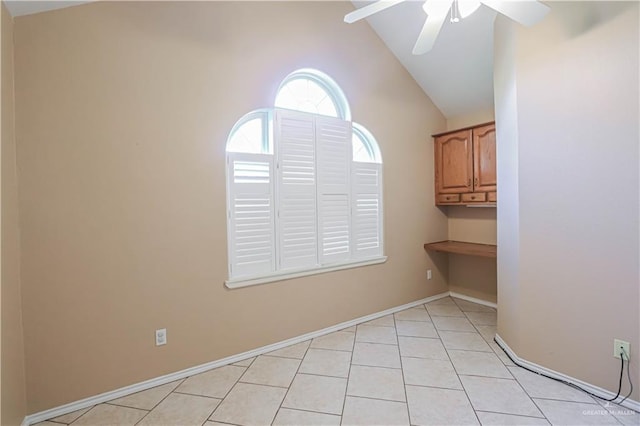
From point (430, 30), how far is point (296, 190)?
1.60 m

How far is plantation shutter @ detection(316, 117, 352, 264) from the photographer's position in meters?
2.97

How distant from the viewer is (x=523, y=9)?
1550 mm

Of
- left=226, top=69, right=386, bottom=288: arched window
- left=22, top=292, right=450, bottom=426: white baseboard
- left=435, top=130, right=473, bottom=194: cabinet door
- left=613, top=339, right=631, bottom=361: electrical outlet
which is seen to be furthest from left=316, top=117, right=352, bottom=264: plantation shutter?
left=613, top=339, right=631, bottom=361: electrical outlet

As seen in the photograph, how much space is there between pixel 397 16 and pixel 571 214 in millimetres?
2497

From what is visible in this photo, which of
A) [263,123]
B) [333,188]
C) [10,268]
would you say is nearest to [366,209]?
[333,188]

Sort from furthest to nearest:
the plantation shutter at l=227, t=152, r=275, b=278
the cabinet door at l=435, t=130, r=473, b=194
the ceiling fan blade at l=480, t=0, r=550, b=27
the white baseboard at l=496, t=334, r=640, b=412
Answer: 1. the cabinet door at l=435, t=130, r=473, b=194
2. the plantation shutter at l=227, t=152, r=275, b=278
3. the white baseboard at l=496, t=334, r=640, b=412
4. the ceiling fan blade at l=480, t=0, r=550, b=27

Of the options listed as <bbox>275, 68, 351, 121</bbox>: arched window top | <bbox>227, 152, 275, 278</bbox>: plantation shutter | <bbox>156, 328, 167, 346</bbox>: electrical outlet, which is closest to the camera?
<bbox>156, 328, 167, 346</bbox>: electrical outlet

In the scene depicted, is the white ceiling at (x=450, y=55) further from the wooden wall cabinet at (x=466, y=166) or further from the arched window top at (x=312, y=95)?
the arched window top at (x=312, y=95)

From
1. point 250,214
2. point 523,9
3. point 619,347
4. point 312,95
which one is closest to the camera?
point 523,9

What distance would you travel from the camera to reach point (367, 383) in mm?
2148

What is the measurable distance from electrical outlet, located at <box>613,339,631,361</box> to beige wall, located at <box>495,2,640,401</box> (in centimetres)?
2

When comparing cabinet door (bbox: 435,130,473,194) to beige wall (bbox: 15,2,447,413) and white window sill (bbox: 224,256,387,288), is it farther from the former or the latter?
beige wall (bbox: 15,2,447,413)

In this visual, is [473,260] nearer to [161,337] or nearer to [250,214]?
[250,214]

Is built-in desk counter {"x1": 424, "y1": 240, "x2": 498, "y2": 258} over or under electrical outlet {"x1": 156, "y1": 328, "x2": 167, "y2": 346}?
over
